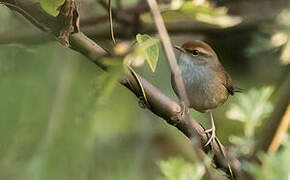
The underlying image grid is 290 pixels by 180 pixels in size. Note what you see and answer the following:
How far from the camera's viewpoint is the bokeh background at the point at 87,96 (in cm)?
300

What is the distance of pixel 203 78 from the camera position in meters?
3.87

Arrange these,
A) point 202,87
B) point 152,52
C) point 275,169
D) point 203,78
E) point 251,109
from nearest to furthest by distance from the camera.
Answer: point 275,169 → point 152,52 → point 251,109 → point 202,87 → point 203,78

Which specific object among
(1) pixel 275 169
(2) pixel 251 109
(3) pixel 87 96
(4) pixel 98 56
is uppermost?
(4) pixel 98 56

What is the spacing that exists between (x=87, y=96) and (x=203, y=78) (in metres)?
1.46

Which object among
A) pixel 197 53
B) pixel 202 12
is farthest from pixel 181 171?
pixel 197 53

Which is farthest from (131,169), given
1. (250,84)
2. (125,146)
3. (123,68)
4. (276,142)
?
(123,68)

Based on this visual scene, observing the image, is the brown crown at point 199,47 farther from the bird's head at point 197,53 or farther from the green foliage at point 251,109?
the green foliage at point 251,109

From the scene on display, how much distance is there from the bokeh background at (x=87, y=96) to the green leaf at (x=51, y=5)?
2.59 feet

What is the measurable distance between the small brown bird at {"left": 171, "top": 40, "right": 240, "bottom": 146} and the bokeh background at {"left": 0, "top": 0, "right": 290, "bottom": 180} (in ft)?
0.44

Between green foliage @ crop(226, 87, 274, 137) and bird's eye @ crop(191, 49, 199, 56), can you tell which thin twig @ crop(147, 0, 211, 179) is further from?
bird's eye @ crop(191, 49, 199, 56)

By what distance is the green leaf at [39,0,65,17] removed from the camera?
1501 millimetres

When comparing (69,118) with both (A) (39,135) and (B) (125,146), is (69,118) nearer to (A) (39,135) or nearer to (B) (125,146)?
(A) (39,135)

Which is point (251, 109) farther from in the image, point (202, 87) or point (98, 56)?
point (202, 87)

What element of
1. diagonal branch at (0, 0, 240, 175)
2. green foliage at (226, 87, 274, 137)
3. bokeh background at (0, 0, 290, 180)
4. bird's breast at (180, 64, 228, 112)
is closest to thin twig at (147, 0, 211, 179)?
diagonal branch at (0, 0, 240, 175)
